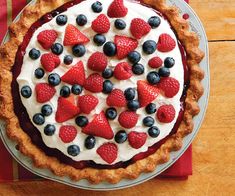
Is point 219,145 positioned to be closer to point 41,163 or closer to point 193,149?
point 193,149

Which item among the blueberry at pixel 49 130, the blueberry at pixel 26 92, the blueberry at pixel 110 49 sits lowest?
the blueberry at pixel 49 130

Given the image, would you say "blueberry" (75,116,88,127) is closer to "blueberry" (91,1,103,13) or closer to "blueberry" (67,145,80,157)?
"blueberry" (67,145,80,157)

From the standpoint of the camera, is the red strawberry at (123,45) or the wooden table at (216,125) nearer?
the red strawberry at (123,45)

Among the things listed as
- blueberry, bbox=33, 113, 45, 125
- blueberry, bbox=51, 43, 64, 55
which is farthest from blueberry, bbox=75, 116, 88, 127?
blueberry, bbox=51, 43, 64, 55

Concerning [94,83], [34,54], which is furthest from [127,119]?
[34,54]

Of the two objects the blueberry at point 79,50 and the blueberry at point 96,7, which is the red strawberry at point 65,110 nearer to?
the blueberry at point 79,50

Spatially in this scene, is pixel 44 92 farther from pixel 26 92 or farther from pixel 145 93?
pixel 145 93

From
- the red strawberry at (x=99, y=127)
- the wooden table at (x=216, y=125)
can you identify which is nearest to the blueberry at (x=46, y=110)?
the red strawberry at (x=99, y=127)
